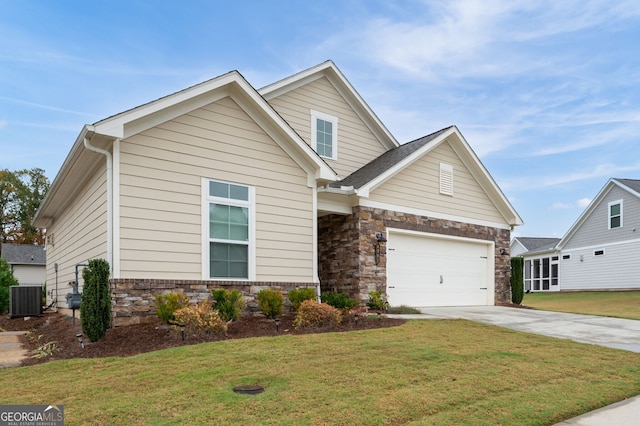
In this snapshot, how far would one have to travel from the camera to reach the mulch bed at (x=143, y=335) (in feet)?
23.1

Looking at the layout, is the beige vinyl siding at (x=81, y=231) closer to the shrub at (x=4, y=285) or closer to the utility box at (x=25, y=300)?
the utility box at (x=25, y=300)

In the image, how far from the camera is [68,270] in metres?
12.9

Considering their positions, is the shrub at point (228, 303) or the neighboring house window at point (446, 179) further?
the neighboring house window at point (446, 179)

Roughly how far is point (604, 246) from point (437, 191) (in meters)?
16.3

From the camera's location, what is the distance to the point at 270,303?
9570 mm

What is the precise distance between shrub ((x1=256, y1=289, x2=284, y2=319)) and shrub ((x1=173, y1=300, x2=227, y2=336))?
1.80 meters

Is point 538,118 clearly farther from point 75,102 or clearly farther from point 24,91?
point 24,91

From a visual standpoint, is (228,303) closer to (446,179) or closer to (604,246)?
(446,179)

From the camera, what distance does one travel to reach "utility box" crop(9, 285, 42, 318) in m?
13.8

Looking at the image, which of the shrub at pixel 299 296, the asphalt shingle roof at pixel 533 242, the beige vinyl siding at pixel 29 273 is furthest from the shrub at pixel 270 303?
the beige vinyl siding at pixel 29 273

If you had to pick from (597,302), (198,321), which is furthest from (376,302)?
(597,302)

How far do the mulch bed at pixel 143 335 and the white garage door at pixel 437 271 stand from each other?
3.41m

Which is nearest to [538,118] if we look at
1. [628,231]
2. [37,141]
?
[628,231]

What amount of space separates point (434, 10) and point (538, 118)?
780 centimetres
